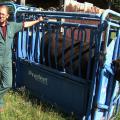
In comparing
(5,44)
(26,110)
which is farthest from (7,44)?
(26,110)

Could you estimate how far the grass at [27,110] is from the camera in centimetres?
558

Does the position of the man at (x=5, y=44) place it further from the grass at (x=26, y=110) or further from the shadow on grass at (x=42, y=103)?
the shadow on grass at (x=42, y=103)

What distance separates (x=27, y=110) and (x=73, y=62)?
1090 millimetres

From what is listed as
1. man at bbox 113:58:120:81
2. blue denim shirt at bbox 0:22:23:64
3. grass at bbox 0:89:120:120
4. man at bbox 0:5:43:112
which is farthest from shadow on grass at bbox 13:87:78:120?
blue denim shirt at bbox 0:22:23:64

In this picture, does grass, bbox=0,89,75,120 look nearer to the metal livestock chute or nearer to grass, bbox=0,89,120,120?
grass, bbox=0,89,120,120

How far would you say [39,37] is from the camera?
622 centimetres

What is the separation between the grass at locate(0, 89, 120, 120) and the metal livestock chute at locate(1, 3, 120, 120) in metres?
0.14

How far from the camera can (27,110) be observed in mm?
5828

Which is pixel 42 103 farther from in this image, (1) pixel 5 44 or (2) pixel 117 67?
(2) pixel 117 67

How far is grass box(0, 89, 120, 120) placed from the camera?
5.58 metres

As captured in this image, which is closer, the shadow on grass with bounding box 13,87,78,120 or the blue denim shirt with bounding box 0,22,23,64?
the blue denim shirt with bounding box 0,22,23,64

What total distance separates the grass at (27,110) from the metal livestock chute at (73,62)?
14 centimetres

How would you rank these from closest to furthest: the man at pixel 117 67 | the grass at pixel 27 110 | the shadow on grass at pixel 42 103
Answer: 1. the man at pixel 117 67
2. the grass at pixel 27 110
3. the shadow on grass at pixel 42 103

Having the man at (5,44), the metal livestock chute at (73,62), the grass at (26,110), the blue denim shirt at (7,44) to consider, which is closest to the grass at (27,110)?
the grass at (26,110)
